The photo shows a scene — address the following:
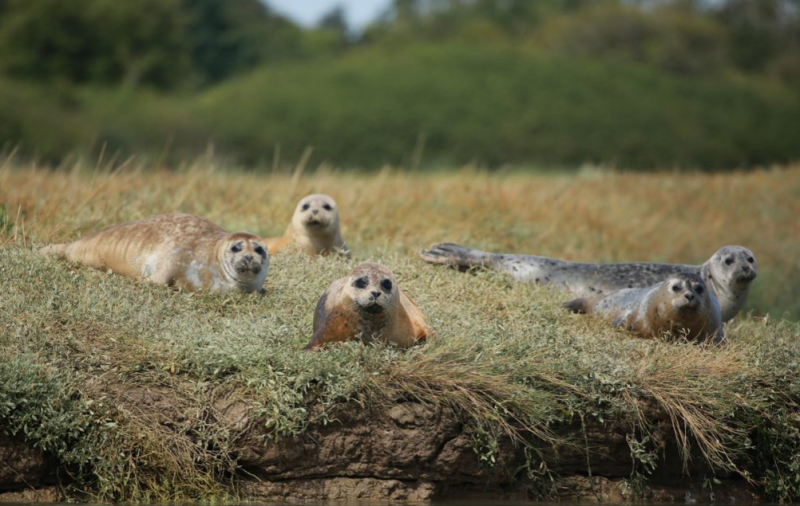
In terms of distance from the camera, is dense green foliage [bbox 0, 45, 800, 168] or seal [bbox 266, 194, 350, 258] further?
dense green foliage [bbox 0, 45, 800, 168]

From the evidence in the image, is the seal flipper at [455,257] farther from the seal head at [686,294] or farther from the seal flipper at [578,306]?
the seal head at [686,294]

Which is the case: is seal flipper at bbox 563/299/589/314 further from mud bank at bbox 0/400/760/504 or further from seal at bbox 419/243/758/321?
mud bank at bbox 0/400/760/504

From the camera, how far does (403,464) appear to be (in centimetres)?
625

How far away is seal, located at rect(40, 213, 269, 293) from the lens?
782 centimetres

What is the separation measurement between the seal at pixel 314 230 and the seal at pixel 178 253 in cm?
124

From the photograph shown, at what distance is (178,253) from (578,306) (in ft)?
10.2

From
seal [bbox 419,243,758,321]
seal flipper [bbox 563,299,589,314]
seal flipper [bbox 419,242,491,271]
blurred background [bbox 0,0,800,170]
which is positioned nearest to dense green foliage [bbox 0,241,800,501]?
seal flipper [bbox 563,299,589,314]

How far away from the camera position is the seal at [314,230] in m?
9.46

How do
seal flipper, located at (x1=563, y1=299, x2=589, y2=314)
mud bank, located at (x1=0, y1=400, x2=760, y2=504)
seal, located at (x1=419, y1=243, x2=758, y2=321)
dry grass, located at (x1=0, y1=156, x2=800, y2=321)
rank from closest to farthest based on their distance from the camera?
mud bank, located at (x1=0, y1=400, x2=760, y2=504) → seal flipper, located at (x1=563, y1=299, x2=589, y2=314) → seal, located at (x1=419, y1=243, x2=758, y2=321) → dry grass, located at (x1=0, y1=156, x2=800, y2=321)

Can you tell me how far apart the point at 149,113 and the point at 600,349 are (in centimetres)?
2818

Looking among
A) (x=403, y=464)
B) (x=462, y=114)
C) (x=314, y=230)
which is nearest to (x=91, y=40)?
(x=462, y=114)

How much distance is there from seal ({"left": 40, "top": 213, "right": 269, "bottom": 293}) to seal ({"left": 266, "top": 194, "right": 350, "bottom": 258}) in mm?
1243

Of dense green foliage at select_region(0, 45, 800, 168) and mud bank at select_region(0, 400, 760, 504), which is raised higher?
dense green foliage at select_region(0, 45, 800, 168)

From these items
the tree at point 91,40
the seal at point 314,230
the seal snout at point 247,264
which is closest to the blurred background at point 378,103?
the tree at point 91,40
